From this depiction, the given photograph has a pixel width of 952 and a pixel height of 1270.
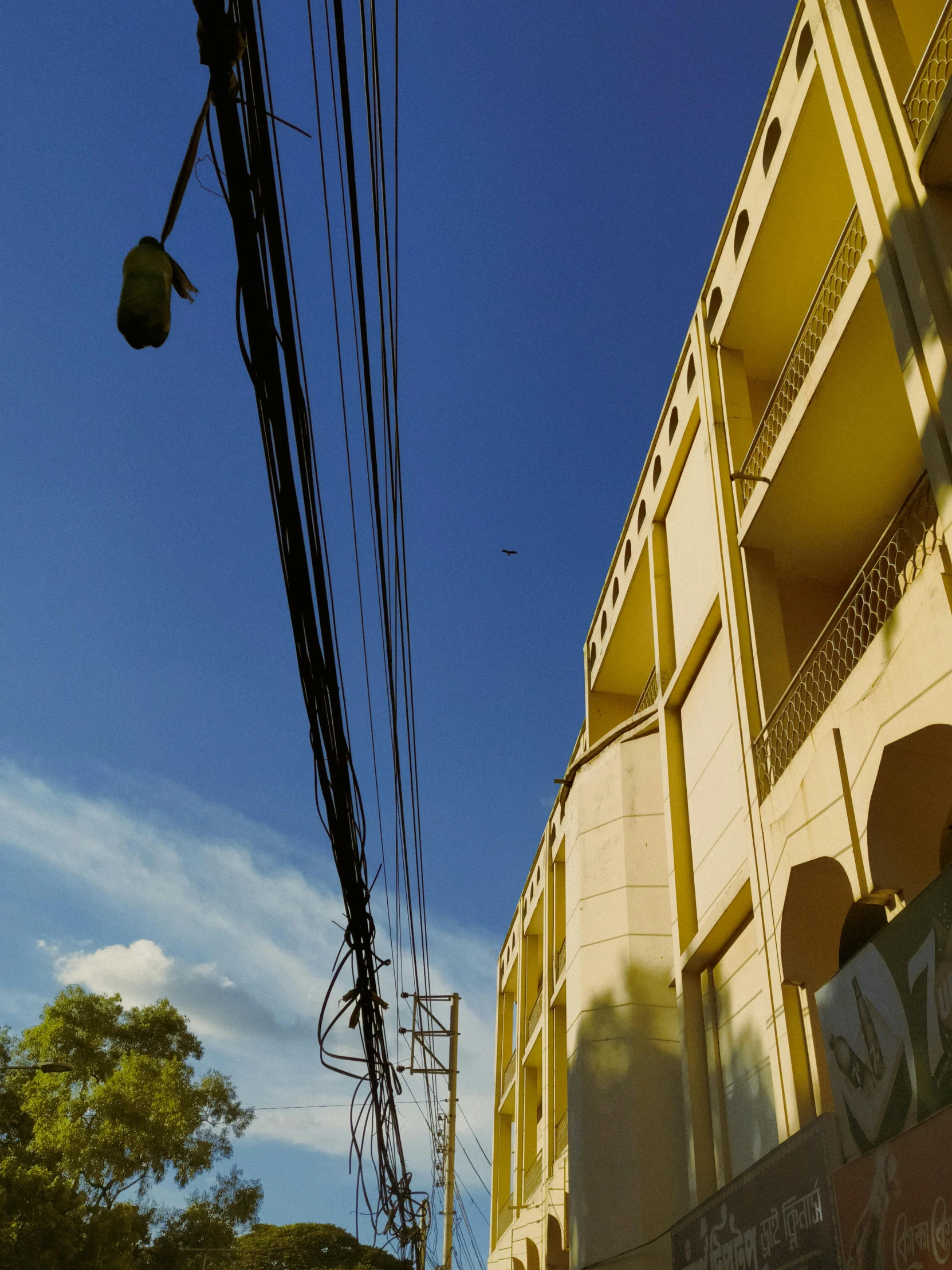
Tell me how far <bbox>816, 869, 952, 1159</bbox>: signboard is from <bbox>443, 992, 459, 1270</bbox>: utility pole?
70.6 ft

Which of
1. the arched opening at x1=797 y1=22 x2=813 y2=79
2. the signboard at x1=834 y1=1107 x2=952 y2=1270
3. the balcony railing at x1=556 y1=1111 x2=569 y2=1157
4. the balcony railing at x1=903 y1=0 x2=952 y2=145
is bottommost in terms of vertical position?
the signboard at x1=834 y1=1107 x2=952 y2=1270

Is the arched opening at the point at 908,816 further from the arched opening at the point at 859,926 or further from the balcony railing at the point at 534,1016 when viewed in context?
the balcony railing at the point at 534,1016

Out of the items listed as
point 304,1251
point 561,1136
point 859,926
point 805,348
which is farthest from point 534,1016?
point 304,1251

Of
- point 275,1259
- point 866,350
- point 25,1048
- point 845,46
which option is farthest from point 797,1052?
point 275,1259

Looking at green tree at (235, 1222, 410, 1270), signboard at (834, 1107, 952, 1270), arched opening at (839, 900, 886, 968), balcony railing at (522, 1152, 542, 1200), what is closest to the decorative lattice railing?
balcony railing at (522, 1152, 542, 1200)

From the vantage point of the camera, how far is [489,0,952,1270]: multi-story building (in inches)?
295

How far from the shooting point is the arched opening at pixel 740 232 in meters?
12.1

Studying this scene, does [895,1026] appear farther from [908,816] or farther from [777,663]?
[777,663]

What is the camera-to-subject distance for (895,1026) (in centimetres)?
612

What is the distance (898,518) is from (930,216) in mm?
2253

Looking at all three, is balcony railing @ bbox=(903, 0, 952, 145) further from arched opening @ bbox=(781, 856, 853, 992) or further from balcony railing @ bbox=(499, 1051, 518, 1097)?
balcony railing @ bbox=(499, 1051, 518, 1097)

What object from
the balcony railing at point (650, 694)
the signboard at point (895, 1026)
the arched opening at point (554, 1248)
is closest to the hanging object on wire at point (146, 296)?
the signboard at point (895, 1026)

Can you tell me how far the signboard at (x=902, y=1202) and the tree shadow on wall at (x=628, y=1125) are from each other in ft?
16.4

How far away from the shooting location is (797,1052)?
8547 millimetres
